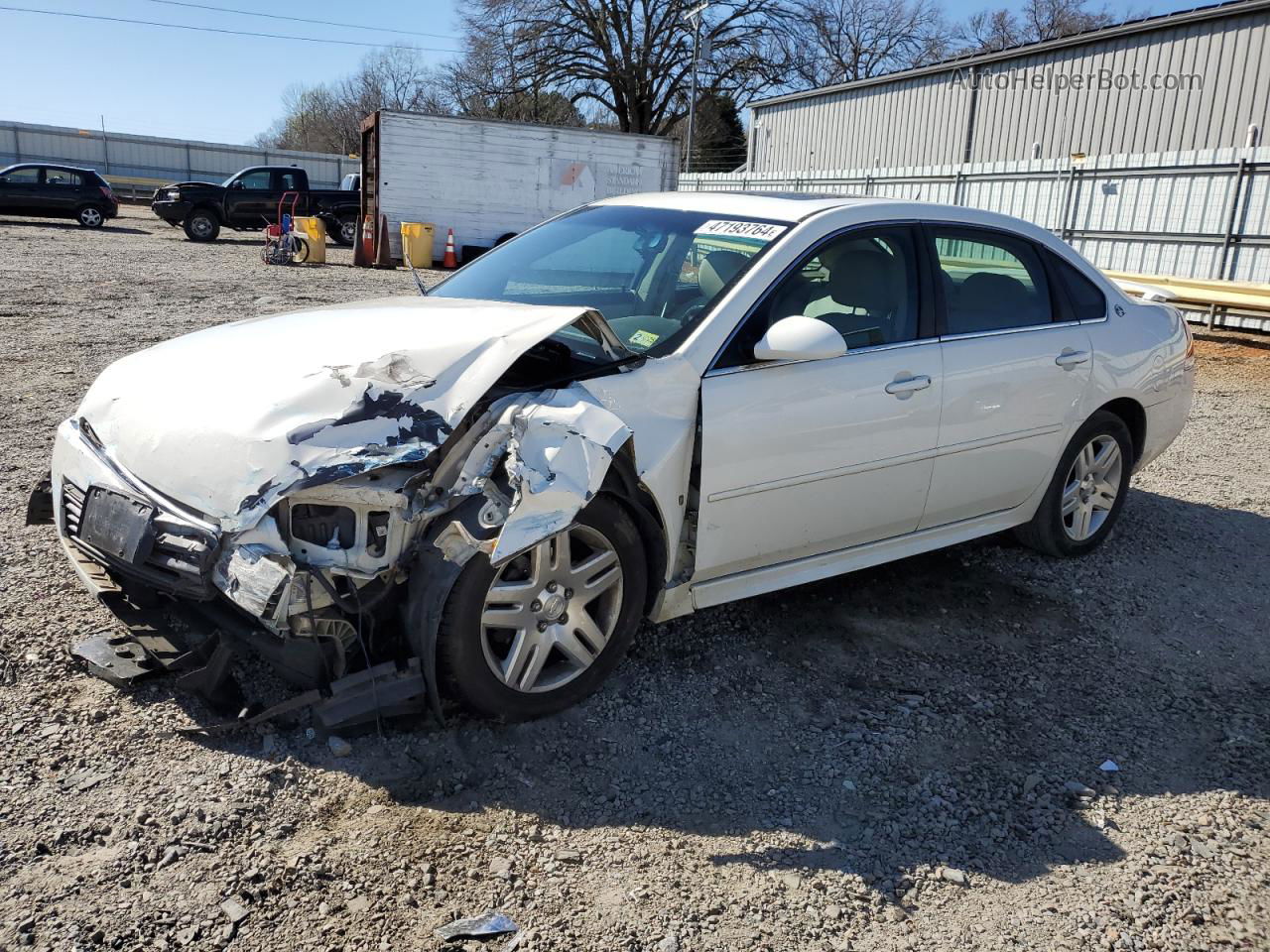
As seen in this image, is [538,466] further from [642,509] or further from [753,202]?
[753,202]

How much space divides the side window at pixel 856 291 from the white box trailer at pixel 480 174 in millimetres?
17938

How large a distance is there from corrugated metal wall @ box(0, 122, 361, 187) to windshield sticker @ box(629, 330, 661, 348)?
42186 mm

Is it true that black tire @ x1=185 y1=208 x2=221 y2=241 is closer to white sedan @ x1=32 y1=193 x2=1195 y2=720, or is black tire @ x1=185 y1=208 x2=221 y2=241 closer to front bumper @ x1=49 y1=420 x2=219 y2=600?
white sedan @ x1=32 y1=193 x2=1195 y2=720

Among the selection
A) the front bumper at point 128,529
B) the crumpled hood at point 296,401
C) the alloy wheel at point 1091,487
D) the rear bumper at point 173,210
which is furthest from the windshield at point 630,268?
the rear bumper at point 173,210

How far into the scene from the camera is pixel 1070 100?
73.9ft

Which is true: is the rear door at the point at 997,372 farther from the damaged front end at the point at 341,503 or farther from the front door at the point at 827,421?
the damaged front end at the point at 341,503

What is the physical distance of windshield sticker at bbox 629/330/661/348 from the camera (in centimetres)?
349

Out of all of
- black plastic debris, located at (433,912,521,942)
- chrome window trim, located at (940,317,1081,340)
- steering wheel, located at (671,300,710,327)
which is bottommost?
black plastic debris, located at (433,912,521,942)

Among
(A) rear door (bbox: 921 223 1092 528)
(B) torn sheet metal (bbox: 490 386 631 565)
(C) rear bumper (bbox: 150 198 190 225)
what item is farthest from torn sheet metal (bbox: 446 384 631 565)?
(C) rear bumper (bbox: 150 198 190 225)

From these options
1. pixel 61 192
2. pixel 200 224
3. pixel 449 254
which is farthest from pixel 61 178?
pixel 449 254

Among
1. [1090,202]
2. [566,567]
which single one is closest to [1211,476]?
[566,567]

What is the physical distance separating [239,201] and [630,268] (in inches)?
924

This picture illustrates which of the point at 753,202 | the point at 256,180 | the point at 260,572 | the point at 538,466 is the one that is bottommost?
the point at 260,572

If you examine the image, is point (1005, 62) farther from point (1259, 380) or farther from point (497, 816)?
point (497, 816)
